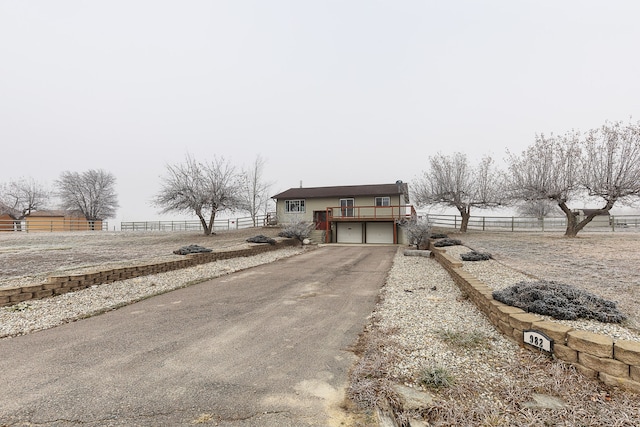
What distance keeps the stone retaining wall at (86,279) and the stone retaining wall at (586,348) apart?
8.24 m

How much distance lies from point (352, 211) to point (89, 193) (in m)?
41.9

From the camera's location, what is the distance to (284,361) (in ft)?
10.4

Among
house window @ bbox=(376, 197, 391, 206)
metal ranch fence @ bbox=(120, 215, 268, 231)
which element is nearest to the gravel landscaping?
house window @ bbox=(376, 197, 391, 206)

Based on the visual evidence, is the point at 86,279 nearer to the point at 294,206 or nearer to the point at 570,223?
the point at 294,206

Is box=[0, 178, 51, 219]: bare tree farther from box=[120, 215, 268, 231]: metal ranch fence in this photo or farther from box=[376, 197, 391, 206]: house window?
box=[376, 197, 391, 206]: house window

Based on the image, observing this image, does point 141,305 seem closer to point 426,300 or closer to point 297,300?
point 297,300

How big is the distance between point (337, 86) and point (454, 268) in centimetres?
2213

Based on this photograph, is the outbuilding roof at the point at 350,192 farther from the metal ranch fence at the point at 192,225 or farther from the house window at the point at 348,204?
the metal ranch fence at the point at 192,225

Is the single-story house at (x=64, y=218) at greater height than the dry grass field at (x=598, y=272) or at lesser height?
greater

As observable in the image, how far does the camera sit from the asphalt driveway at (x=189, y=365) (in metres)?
2.28

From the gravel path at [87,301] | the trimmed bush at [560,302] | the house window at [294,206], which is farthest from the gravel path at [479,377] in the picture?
the house window at [294,206]

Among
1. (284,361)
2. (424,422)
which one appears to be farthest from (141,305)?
(424,422)

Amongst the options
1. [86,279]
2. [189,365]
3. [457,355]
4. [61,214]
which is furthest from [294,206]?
[61,214]

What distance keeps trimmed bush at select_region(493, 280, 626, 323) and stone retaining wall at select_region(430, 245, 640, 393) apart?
0.15 metres
